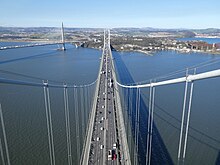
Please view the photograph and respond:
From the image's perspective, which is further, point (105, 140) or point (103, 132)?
point (103, 132)

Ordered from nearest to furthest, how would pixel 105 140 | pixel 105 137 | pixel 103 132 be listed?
pixel 105 140 < pixel 105 137 < pixel 103 132

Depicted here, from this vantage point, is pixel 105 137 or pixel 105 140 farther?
pixel 105 137

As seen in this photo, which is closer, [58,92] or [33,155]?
[33,155]

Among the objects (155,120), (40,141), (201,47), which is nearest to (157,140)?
(155,120)

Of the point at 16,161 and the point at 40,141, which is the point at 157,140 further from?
the point at 16,161

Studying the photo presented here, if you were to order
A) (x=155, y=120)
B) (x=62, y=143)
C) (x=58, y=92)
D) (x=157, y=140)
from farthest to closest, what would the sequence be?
(x=58, y=92), (x=155, y=120), (x=157, y=140), (x=62, y=143)

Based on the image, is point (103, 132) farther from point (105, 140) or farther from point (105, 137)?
point (105, 140)

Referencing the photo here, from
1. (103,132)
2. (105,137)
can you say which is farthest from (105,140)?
(103,132)

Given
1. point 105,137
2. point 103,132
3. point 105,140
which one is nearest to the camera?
point 105,140

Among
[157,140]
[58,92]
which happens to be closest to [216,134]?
[157,140]

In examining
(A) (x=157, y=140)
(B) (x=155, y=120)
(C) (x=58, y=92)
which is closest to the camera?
(A) (x=157, y=140)
